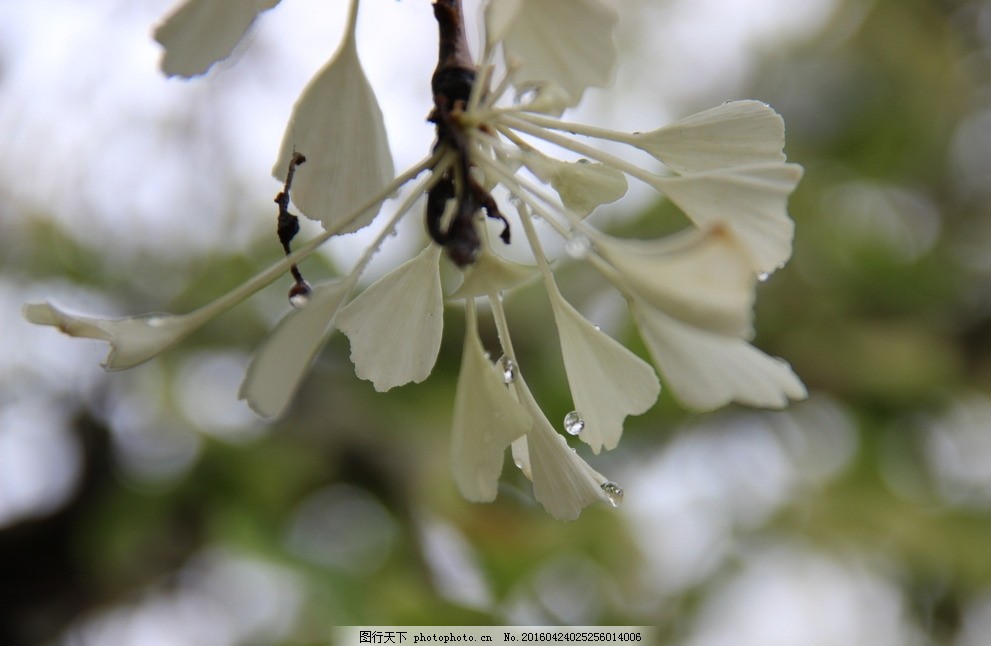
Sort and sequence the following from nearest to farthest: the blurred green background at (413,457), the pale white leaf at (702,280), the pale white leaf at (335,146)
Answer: the pale white leaf at (702,280), the pale white leaf at (335,146), the blurred green background at (413,457)

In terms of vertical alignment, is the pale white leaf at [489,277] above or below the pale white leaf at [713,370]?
above

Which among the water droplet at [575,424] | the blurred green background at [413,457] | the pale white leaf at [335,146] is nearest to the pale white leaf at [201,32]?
the pale white leaf at [335,146]

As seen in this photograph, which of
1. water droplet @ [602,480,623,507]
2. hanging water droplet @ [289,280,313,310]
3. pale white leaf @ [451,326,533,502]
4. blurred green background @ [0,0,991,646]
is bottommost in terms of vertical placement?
blurred green background @ [0,0,991,646]

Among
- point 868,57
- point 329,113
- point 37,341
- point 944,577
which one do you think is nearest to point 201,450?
point 37,341

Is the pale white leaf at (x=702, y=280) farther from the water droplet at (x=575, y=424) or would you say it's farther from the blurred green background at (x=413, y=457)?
the blurred green background at (x=413, y=457)

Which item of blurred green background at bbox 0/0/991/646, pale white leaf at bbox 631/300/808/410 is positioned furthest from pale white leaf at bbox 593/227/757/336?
blurred green background at bbox 0/0/991/646

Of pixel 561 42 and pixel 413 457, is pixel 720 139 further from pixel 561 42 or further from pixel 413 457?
pixel 413 457

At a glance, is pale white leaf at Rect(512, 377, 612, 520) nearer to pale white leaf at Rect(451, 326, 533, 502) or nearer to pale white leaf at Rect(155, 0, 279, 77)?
pale white leaf at Rect(451, 326, 533, 502)
